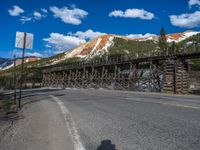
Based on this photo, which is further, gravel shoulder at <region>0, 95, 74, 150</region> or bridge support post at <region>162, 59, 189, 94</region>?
bridge support post at <region>162, 59, 189, 94</region>

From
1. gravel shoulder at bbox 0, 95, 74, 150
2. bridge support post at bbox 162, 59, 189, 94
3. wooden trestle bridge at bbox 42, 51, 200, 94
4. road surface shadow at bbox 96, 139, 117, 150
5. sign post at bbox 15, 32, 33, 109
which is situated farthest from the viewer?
wooden trestle bridge at bbox 42, 51, 200, 94

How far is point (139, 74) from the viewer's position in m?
41.5

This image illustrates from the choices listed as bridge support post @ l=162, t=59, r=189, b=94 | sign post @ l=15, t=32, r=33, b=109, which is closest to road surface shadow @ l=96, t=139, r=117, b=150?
sign post @ l=15, t=32, r=33, b=109

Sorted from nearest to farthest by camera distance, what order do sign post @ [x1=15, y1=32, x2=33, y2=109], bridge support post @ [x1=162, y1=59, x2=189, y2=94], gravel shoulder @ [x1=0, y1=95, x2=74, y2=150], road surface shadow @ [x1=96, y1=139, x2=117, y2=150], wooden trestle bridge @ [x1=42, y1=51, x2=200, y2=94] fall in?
road surface shadow @ [x1=96, y1=139, x2=117, y2=150]
gravel shoulder @ [x1=0, y1=95, x2=74, y2=150]
sign post @ [x1=15, y1=32, x2=33, y2=109]
bridge support post @ [x1=162, y1=59, x2=189, y2=94]
wooden trestle bridge @ [x1=42, y1=51, x2=200, y2=94]

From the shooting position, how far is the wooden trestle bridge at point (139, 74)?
30469 millimetres

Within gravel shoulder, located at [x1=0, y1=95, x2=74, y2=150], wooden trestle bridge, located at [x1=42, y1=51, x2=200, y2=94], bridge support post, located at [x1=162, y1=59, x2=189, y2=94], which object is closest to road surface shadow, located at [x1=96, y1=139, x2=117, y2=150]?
gravel shoulder, located at [x1=0, y1=95, x2=74, y2=150]

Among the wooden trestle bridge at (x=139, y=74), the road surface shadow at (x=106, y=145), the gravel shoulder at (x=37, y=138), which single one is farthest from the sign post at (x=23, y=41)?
the wooden trestle bridge at (x=139, y=74)

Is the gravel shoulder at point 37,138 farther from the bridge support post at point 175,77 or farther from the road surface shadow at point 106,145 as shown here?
the bridge support post at point 175,77

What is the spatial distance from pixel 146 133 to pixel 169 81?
25.1 meters

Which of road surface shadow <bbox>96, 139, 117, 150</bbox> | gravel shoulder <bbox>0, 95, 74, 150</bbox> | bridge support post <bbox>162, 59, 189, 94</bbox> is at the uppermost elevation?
bridge support post <bbox>162, 59, 189, 94</bbox>

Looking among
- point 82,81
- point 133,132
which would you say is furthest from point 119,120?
point 82,81

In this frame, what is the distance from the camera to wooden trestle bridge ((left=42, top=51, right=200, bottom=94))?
3047 cm

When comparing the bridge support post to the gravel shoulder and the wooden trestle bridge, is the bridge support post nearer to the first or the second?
the wooden trestle bridge

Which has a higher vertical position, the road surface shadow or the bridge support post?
the bridge support post
